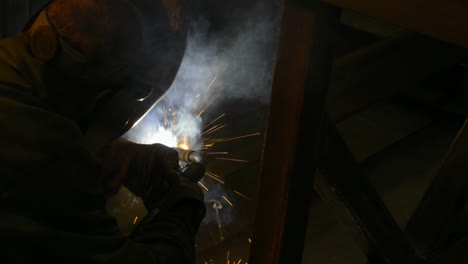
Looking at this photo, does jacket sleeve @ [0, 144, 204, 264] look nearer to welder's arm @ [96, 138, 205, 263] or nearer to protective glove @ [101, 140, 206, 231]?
welder's arm @ [96, 138, 205, 263]

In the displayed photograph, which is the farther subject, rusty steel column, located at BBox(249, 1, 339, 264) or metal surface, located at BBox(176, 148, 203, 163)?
metal surface, located at BBox(176, 148, 203, 163)

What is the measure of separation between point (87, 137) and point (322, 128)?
910mm

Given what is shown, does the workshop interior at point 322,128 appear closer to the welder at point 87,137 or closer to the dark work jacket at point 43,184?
the welder at point 87,137

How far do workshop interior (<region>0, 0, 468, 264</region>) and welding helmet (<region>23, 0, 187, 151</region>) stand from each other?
0.49m

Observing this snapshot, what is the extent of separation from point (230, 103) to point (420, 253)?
247 cm

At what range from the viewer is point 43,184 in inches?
53.5

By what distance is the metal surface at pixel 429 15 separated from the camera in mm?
978

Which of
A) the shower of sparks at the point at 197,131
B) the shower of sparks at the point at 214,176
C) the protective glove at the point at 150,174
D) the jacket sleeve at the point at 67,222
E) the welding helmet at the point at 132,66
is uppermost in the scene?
the welding helmet at the point at 132,66

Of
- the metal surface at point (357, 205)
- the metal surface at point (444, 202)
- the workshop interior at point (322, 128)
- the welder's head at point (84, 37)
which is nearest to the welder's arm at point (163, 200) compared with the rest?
the workshop interior at point (322, 128)

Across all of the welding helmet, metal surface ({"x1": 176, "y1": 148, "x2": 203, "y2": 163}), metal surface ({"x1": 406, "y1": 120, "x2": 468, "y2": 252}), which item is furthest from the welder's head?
metal surface ({"x1": 406, "y1": 120, "x2": 468, "y2": 252})

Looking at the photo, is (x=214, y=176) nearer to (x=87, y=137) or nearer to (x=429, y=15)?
(x=87, y=137)

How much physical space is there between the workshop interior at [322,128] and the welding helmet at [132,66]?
0.49 meters

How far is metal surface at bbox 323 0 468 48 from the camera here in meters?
0.98

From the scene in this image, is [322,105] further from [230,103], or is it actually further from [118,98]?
[230,103]
